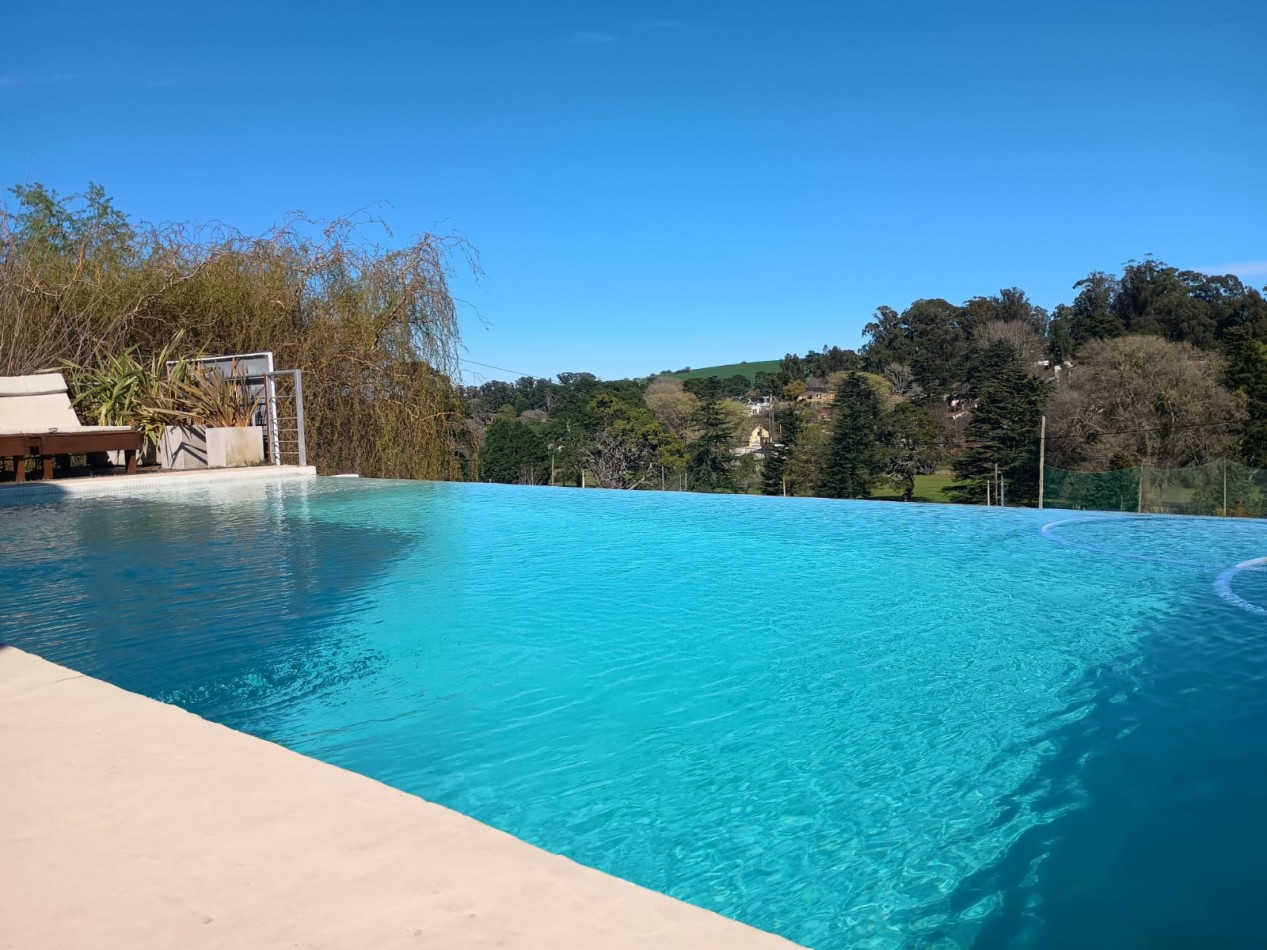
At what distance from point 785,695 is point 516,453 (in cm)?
4085

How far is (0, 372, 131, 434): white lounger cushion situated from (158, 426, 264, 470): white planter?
1113mm

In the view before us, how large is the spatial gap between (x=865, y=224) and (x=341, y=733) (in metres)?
33.9

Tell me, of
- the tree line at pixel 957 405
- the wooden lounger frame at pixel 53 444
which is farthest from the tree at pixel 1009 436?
the wooden lounger frame at pixel 53 444

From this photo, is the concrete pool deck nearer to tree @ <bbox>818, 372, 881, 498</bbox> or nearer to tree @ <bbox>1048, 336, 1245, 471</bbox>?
tree @ <bbox>1048, 336, 1245, 471</bbox>

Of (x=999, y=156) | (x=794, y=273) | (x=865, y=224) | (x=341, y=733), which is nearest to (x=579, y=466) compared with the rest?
(x=794, y=273)

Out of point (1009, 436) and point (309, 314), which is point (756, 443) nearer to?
point (1009, 436)

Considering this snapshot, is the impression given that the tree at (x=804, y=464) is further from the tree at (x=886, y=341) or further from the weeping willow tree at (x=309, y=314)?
the weeping willow tree at (x=309, y=314)

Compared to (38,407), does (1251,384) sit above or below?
above

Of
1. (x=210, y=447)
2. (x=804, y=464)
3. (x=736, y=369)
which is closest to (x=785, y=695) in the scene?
(x=210, y=447)

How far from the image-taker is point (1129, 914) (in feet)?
6.24

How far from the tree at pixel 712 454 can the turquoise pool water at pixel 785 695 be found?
4288 centimetres

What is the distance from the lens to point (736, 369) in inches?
3440

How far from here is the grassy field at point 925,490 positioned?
4362cm

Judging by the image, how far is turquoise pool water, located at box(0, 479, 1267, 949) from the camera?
2.05m
